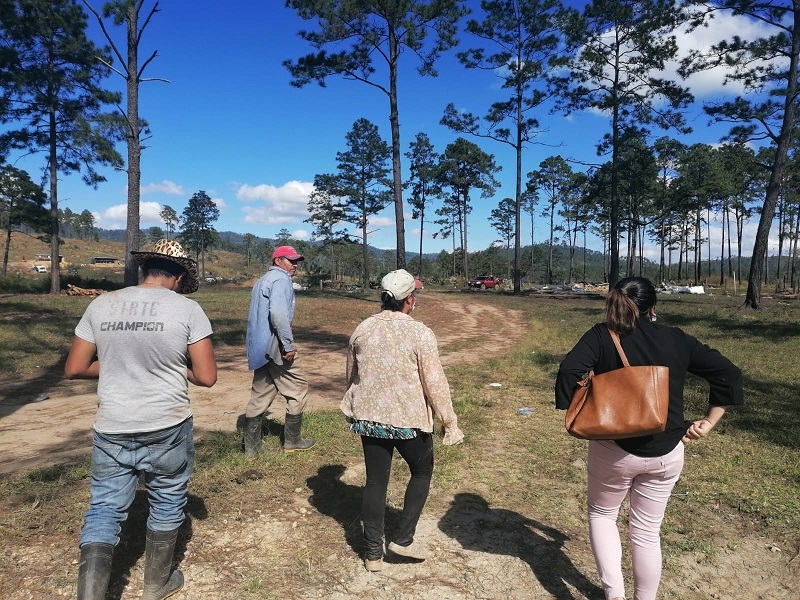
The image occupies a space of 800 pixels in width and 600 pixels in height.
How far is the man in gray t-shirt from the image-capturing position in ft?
7.38

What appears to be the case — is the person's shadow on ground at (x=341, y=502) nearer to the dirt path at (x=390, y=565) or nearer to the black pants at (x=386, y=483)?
the dirt path at (x=390, y=565)

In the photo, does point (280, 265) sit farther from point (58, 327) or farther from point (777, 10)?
point (777, 10)

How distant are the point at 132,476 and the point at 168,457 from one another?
0.67 feet

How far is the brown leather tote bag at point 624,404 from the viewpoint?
2.09 metres

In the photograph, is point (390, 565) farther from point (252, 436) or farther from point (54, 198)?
point (54, 198)

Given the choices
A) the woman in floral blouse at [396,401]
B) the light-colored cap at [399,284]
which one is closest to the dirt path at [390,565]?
the woman in floral blouse at [396,401]

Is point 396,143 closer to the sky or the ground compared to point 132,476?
closer to the sky

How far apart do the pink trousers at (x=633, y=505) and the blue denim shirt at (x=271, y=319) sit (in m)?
2.66

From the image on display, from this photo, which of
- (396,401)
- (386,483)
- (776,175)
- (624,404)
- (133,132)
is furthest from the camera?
(776,175)

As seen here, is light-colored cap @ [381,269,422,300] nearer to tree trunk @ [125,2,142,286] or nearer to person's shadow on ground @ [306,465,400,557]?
person's shadow on ground @ [306,465,400,557]

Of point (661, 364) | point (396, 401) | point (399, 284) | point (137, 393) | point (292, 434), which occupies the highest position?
point (399, 284)

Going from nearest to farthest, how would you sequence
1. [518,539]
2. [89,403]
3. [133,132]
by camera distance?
1. [518,539]
2. [89,403]
3. [133,132]

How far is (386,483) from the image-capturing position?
2.82 metres

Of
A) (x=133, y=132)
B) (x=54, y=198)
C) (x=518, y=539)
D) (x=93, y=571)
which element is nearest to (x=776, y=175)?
(x=518, y=539)
